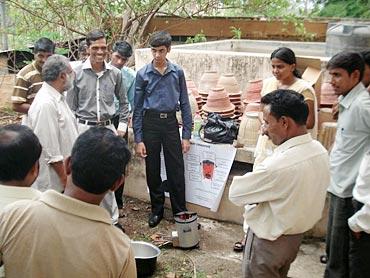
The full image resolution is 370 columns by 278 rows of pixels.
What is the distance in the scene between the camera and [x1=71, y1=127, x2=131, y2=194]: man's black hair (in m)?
1.68

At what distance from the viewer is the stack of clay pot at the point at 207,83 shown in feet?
20.1

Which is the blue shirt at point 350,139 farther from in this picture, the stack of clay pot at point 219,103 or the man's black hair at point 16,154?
the man's black hair at point 16,154

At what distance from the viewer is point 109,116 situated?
4609 mm

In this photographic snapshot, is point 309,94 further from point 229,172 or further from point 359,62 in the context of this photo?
point 229,172

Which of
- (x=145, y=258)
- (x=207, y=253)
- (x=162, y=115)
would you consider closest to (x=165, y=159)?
(x=162, y=115)

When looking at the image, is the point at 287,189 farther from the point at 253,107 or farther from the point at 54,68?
the point at 253,107

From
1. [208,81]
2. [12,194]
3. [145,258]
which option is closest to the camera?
[12,194]

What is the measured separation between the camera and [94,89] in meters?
4.52

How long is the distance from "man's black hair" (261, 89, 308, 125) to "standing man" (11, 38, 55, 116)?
2726 mm

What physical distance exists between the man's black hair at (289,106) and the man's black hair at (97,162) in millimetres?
1168

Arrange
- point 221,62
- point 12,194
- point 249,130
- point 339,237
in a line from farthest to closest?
1. point 221,62
2. point 249,130
3. point 339,237
4. point 12,194

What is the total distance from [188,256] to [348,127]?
6.77 feet

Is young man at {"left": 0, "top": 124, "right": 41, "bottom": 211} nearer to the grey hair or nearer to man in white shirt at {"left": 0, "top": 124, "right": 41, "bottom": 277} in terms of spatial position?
man in white shirt at {"left": 0, "top": 124, "right": 41, "bottom": 277}

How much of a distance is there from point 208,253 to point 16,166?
2990 millimetres
